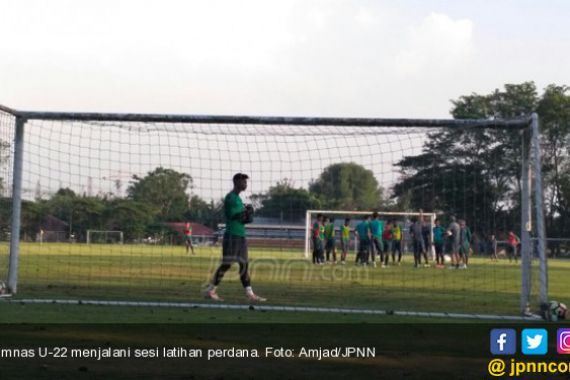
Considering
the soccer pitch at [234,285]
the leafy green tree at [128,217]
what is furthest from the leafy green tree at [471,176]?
the leafy green tree at [128,217]

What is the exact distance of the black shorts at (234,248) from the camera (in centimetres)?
1400

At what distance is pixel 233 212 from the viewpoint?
14.1 m

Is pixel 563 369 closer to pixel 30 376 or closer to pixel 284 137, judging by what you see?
pixel 30 376

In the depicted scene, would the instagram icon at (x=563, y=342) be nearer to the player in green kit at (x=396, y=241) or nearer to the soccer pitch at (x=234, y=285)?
the soccer pitch at (x=234, y=285)

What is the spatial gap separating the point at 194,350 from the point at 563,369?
3370 mm

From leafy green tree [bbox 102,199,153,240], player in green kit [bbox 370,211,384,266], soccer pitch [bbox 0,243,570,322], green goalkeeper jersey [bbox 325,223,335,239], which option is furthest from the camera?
green goalkeeper jersey [bbox 325,223,335,239]

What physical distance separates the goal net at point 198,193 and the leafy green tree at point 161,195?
1.1 inches

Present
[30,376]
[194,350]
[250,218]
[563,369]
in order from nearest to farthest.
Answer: [30,376], [563,369], [194,350], [250,218]

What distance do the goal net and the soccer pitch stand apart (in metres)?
0.05

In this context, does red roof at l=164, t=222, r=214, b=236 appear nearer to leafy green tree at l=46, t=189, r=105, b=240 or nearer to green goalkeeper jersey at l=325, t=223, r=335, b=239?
leafy green tree at l=46, t=189, r=105, b=240

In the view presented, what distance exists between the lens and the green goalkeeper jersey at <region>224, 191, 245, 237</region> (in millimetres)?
14156

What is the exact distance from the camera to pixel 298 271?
25406 mm

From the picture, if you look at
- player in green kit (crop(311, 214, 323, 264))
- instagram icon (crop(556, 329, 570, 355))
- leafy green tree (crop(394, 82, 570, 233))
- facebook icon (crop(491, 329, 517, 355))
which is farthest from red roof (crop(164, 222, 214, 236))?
player in green kit (crop(311, 214, 323, 264))

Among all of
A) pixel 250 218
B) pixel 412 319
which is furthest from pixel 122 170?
pixel 412 319
